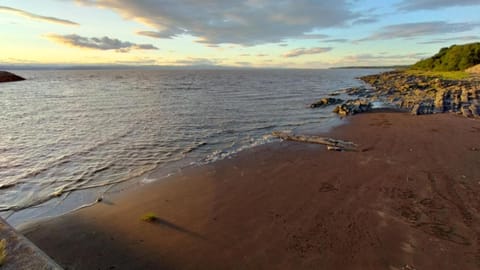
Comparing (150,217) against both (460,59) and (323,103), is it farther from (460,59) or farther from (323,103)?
(460,59)

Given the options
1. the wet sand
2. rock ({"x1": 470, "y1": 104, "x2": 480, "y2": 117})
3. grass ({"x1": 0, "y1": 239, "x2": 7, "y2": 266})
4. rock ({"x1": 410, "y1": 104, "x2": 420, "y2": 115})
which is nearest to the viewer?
grass ({"x1": 0, "y1": 239, "x2": 7, "y2": 266})

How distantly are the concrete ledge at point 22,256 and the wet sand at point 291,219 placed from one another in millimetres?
1163

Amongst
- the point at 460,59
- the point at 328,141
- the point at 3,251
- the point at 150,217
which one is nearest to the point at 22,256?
the point at 3,251

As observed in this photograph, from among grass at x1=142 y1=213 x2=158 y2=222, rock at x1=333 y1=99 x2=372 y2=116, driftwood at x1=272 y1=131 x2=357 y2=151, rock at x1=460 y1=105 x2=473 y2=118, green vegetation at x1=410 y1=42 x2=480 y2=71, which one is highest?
green vegetation at x1=410 y1=42 x2=480 y2=71

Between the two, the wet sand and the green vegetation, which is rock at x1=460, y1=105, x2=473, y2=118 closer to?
the wet sand

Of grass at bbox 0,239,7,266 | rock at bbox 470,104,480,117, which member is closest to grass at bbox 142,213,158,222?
grass at bbox 0,239,7,266

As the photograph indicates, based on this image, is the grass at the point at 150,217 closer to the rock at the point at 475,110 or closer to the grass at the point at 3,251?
the grass at the point at 3,251

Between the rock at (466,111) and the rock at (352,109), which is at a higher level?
the rock at (466,111)

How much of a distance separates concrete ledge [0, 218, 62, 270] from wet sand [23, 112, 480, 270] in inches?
45.8

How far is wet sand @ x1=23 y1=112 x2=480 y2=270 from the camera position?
603cm

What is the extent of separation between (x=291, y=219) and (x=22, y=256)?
19.8 ft

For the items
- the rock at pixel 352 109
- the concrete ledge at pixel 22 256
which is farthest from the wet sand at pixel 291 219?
the rock at pixel 352 109

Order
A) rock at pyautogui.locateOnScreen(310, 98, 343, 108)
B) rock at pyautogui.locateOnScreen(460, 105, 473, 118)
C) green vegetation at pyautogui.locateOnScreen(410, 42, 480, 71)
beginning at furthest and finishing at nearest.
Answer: green vegetation at pyautogui.locateOnScreen(410, 42, 480, 71) < rock at pyautogui.locateOnScreen(310, 98, 343, 108) < rock at pyautogui.locateOnScreen(460, 105, 473, 118)

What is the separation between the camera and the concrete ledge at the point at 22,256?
177 inches
